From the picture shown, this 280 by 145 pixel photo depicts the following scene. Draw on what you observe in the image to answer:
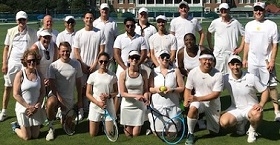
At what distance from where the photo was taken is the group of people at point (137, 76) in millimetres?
7816

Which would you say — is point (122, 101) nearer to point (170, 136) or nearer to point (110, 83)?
point (110, 83)

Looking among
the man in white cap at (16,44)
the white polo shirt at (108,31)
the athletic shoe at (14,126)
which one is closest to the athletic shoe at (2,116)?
the man in white cap at (16,44)

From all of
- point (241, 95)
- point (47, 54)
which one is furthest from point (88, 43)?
point (241, 95)

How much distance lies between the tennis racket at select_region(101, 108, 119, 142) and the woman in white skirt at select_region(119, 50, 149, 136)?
9.4 inches

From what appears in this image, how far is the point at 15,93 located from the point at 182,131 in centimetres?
297

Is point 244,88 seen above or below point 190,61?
below

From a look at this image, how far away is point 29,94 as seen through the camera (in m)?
→ 7.96

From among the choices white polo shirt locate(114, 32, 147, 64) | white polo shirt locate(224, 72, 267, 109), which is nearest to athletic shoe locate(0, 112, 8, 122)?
white polo shirt locate(114, 32, 147, 64)

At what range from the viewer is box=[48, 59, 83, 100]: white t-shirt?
839 cm

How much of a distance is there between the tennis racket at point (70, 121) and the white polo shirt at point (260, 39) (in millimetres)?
3669

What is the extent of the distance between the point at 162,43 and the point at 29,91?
2946 mm

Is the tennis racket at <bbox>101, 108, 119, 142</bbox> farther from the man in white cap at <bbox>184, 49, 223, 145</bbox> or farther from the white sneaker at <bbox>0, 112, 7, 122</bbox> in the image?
the white sneaker at <bbox>0, 112, 7, 122</bbox>

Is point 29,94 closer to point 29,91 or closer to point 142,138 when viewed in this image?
point 29,91

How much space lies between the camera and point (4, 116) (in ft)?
31.6
